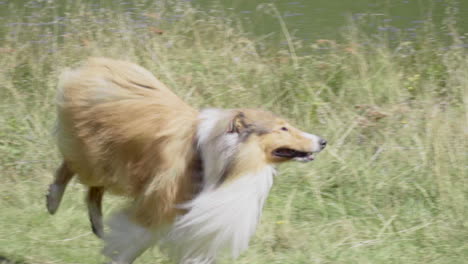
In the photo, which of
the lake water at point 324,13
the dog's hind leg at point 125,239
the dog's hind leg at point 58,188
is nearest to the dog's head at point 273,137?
the dog's hind leg at point 125,239

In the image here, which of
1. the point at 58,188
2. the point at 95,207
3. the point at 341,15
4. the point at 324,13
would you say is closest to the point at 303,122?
the point at 95,207

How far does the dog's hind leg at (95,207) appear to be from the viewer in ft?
18.5

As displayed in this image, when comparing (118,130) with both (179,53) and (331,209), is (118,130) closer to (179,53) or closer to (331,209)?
(331,209)

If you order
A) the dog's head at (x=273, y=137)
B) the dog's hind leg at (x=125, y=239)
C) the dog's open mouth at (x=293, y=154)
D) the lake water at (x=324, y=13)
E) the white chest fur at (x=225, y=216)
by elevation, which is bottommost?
the lake water at (x=324, y=13)

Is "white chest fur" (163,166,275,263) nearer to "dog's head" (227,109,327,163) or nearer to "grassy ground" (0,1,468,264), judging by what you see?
"dog's head" (227,109,327,163)

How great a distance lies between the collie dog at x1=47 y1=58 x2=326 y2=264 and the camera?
172 inches

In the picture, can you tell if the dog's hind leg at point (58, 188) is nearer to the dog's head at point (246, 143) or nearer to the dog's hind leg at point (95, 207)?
the dog's hind leg at point (95, 207)

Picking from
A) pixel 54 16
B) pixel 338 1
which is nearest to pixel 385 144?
pixel 54 16

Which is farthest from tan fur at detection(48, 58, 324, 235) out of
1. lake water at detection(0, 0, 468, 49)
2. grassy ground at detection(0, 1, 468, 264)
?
lake water at detection(0, 0, 468, 49)

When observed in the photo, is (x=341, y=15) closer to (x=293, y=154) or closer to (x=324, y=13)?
(x=324, y=13)

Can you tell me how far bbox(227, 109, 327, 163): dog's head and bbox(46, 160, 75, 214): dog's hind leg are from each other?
70.8 inches

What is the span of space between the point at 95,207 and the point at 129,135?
1.09m

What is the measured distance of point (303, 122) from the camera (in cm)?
741

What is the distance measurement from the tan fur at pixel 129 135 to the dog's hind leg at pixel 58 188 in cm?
21
